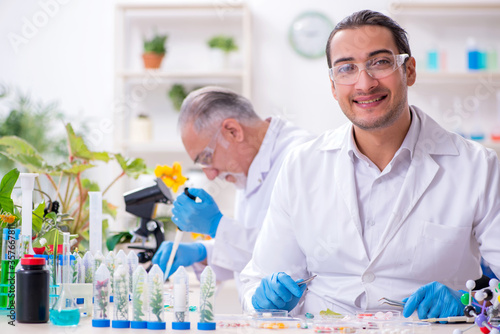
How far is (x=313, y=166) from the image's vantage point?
1971 millimetres

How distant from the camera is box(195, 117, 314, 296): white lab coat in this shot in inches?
95.9

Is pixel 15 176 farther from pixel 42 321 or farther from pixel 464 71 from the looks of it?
pixel 464 71

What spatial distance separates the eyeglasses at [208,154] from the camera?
2680 millimetres

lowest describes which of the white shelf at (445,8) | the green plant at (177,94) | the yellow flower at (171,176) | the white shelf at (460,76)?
the yellow flower at (171,176)

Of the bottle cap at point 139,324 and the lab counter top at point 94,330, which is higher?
the bottle cap at point 139,324

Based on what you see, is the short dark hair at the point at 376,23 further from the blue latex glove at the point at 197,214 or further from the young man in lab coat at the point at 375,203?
the blue latex glove at the point at 197,214

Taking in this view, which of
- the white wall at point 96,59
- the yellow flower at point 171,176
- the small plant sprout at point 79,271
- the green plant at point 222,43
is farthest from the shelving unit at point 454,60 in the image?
the small plant sprout at point 79,271

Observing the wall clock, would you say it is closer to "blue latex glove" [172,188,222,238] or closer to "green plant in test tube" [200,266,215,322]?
"blue latex glove" [172,188,222,238]

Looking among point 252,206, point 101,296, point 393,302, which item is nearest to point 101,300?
point 101,296

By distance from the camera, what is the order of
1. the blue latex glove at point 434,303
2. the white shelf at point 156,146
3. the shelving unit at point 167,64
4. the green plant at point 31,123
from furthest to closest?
the shelving unit at point 167,64
the white shelf at point 156,146
the green plant at point 31,123
the blue latex glove at point 434,303

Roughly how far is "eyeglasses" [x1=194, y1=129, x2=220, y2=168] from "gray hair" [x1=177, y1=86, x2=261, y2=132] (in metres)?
0.06

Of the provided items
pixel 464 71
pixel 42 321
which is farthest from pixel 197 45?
pixel 42 321

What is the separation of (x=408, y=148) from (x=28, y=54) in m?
3.41

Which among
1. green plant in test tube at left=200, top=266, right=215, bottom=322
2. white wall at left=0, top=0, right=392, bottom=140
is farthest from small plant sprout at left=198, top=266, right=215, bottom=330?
white wall at left=0, top=0, right=392, bottom=140
